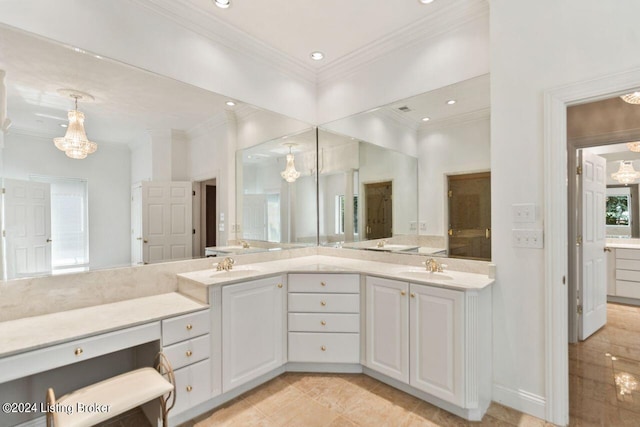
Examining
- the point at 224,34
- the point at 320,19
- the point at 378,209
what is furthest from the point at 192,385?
the point at 320,19

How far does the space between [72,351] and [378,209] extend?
2491mm

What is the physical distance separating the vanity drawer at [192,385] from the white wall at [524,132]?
1.97m

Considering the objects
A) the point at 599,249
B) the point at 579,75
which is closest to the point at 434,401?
the point at 579,75

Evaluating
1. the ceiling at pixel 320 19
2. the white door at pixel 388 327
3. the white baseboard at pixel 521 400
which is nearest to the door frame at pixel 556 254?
the white baseboard at pixel 521 400

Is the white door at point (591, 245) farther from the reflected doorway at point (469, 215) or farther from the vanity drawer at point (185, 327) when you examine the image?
the vanity drawer at point (185, 327)

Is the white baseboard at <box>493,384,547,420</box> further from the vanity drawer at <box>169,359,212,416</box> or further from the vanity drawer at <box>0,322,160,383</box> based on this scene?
the vanity drawer at <box>0,322,160,383</box>

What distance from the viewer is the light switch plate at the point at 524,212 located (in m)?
1.91

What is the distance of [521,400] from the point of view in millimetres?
1947

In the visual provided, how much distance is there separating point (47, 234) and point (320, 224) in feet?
7.62

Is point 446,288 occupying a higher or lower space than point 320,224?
lower

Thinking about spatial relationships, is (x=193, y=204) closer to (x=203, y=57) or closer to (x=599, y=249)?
(x=203, y=57)

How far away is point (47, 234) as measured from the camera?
1.72 metres

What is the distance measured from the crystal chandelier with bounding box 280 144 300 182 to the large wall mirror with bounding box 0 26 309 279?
0.73 metres

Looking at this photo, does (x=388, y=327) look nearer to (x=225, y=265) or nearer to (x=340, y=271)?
(x=340, y=271)
